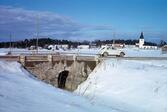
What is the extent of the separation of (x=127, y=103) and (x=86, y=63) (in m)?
14.0

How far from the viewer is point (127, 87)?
26.2 m

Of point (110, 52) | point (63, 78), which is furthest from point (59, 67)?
point (110, 52)

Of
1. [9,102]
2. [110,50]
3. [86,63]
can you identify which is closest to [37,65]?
[86,63]

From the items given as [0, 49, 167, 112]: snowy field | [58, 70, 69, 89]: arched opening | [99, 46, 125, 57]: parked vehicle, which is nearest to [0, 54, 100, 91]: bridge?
[58, 70, 69, 89]: arched opening

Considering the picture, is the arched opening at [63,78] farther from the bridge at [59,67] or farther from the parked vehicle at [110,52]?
the parked vehicle at [110,52]

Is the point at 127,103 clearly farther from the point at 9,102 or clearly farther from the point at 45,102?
the point at 9,102

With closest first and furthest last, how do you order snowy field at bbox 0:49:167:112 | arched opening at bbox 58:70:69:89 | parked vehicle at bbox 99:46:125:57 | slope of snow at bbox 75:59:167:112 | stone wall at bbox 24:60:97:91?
1. snowy field at bbox 0:49:167:112
2. slope of snow at bbox 75:59:167:112
3. stone wall at bbox 24:60:97:91
4. arched opening at bbox 58:70:69:89
5. parked vehicle at bbox 99:46:125:57

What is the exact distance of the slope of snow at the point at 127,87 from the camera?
21047mm

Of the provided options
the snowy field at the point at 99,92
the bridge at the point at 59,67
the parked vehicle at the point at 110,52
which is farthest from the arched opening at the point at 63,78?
the parked vehicle at the point at 110,52

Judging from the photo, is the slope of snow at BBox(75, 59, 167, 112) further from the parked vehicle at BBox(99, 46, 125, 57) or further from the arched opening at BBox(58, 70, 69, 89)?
the parked vehicle at BBox(99, 46, 125, 57)

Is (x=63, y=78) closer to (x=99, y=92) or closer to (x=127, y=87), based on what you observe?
(x=99, y=92)

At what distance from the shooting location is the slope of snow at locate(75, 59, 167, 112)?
69.1ft

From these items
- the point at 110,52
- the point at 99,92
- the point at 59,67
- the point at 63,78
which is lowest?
the point at 63,78

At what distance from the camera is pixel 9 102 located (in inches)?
471
